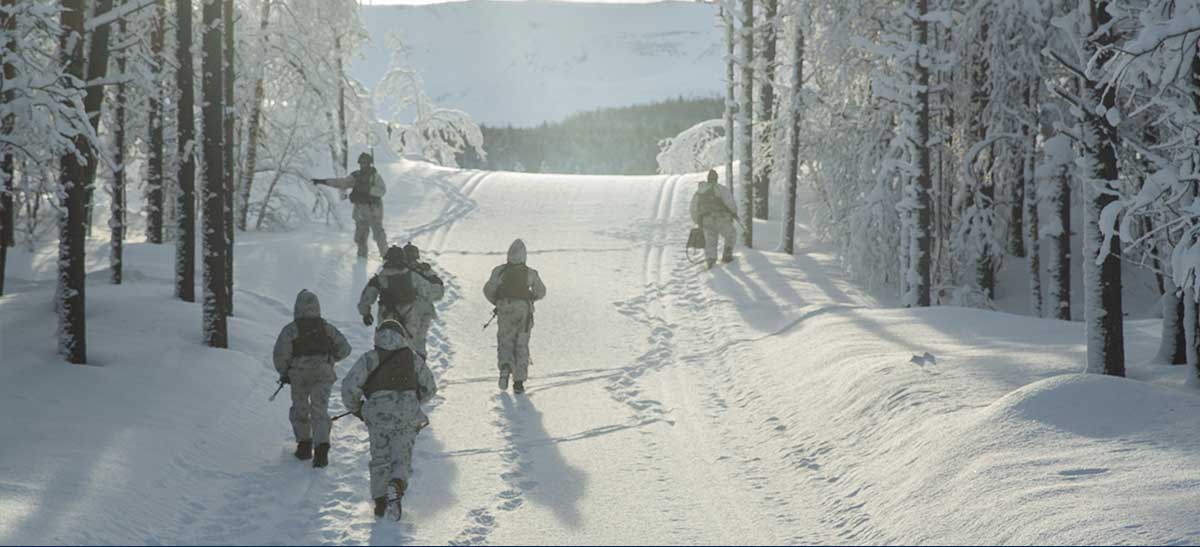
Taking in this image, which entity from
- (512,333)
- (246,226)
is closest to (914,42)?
(512,333)

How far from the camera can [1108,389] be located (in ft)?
32.6

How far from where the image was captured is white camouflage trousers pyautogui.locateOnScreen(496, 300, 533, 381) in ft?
43.2

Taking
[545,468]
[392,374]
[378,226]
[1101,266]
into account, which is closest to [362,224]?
[378,226]

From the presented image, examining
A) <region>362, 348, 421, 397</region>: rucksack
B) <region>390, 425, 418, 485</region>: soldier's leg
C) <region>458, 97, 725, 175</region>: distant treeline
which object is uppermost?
<region>458, 97, 725, 175</region>: distant treeline

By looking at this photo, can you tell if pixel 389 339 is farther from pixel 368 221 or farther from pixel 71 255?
pixel 368 221

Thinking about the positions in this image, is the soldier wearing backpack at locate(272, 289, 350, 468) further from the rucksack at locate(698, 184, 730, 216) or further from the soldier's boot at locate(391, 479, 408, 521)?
the rucksack at locate(698, 184, 730, 216)

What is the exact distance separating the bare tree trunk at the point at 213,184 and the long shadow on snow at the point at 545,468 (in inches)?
153

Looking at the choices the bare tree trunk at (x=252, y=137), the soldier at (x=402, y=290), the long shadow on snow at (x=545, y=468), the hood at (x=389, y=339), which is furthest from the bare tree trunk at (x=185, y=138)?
the bare tree trunk at (x=252, y=137)

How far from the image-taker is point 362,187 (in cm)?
2030

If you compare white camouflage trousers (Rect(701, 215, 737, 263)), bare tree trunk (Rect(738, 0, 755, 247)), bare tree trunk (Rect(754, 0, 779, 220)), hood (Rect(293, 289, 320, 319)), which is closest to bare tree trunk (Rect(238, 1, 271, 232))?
white camouflage trousers (Rect(701, 215, 737, 263))

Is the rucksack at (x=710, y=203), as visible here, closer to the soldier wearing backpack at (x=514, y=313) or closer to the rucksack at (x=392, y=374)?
the soldier wearing backpack at (x=514, y=313)

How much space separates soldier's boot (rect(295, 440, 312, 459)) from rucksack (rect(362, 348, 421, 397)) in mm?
1724

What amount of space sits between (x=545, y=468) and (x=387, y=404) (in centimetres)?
191

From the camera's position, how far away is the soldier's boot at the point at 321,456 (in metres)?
10.2
